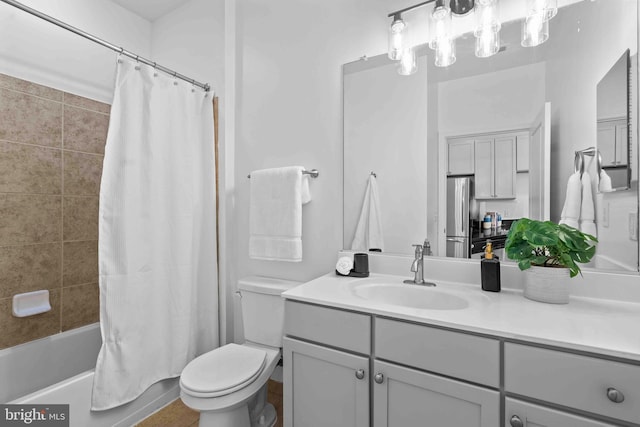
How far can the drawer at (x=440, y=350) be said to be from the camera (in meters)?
0.86

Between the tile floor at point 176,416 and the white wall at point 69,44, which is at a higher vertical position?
the white wall at point 69,44

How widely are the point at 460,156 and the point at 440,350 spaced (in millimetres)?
A: 872

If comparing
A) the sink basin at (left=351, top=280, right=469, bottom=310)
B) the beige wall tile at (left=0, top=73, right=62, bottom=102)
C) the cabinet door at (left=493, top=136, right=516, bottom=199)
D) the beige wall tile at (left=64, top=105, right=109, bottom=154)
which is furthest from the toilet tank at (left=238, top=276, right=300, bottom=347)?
the beige wall tile at (left=0, top=73, right=62, bottom=102)

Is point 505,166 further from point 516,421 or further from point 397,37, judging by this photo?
point 516,421

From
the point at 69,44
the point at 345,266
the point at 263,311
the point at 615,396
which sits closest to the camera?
the point at 615,396

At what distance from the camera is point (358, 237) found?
1631 mm

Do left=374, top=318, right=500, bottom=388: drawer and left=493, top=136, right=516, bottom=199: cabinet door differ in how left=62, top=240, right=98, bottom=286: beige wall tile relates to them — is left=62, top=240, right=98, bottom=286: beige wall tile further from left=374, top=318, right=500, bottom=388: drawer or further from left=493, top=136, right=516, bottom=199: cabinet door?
left=493, top=136, right=516, bottom=199: cabinet door

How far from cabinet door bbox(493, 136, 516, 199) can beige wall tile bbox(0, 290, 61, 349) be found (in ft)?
8.18

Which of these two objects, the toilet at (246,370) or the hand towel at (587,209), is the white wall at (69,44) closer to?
the toilet at (246,370)

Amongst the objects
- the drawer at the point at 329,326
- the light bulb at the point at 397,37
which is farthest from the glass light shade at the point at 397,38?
the drawer at the point at 329,326

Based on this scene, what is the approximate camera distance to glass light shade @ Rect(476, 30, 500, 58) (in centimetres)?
129

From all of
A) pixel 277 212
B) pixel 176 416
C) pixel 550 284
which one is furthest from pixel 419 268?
pixel 176 416

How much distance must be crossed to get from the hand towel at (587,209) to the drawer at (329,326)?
36.1 inches

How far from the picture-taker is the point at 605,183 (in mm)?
1131
